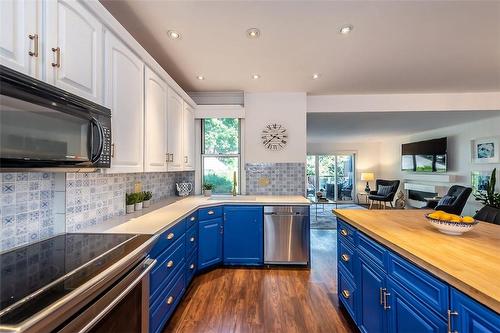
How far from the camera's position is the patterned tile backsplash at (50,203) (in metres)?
1.19

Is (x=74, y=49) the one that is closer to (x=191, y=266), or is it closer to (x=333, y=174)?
(x=191, y=266)

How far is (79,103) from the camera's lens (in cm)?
112

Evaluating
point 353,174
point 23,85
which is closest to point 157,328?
point 23,85

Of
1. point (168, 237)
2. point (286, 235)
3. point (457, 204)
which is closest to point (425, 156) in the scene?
point (457, 204)

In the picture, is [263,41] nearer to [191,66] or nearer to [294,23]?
[294,23]

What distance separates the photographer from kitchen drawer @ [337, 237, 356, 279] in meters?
1.86

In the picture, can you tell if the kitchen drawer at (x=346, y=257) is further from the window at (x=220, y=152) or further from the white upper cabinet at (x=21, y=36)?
the white upper cabinet at (x=21, y=36)

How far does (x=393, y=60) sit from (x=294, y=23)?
4.61 feet

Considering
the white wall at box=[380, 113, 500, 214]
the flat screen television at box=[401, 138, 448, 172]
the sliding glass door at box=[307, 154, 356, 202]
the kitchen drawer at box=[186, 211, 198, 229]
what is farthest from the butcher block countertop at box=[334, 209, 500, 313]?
the sliding glass door at box=[307, 154, 356, 202]

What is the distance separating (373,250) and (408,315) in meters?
0.40

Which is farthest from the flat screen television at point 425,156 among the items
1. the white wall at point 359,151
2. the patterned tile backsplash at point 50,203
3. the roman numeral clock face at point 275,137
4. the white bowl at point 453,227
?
the patterned tile backsplash at point 50,203

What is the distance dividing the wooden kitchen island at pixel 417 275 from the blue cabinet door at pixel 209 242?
1.52 metres

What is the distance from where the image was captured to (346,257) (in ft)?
6.52

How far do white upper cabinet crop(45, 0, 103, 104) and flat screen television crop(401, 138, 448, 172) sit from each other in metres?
7.66
